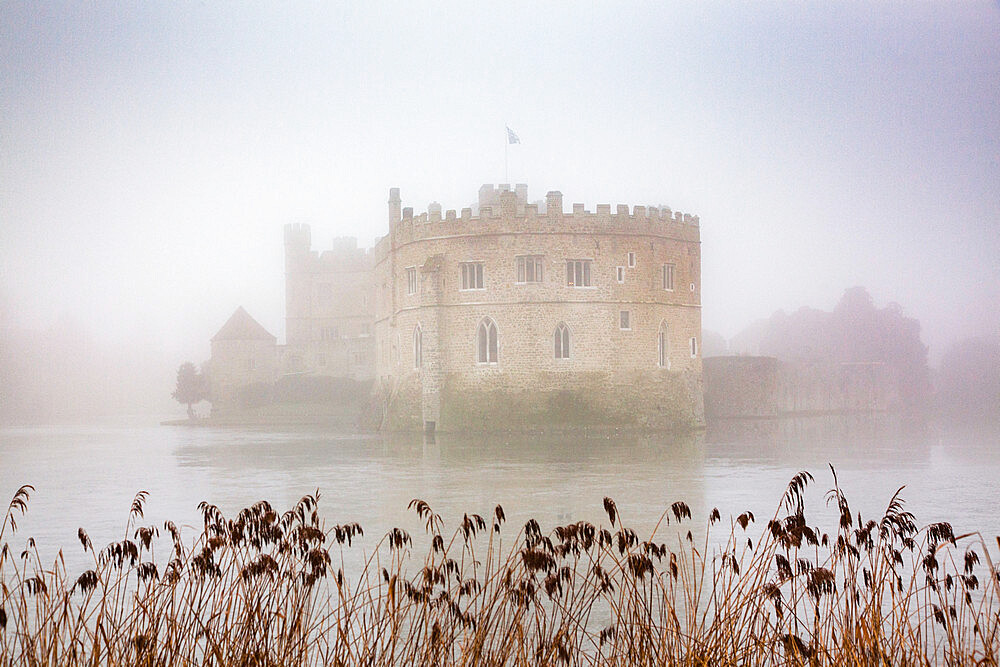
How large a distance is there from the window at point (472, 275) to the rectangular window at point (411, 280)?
2548mm

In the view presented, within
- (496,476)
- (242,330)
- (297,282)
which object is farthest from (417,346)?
(297,282)

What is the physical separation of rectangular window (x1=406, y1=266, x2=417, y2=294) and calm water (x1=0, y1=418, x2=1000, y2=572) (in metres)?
6.66

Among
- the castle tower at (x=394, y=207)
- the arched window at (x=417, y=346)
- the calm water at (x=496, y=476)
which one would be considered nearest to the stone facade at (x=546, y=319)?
the arched window at (x=417, y=346)

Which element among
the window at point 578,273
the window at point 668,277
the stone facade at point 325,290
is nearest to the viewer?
the window at point 578,273

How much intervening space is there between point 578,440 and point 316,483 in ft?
47.6

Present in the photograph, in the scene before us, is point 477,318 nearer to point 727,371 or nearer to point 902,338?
point 727,371

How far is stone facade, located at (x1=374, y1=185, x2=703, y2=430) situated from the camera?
37.2 meters

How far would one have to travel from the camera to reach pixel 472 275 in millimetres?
38250

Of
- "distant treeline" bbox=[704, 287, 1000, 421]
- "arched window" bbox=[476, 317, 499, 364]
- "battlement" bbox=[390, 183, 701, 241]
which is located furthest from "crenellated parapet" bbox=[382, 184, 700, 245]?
"distant treeline" bbox=[704, 287, 1000, 421]

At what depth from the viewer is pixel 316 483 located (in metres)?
20.0

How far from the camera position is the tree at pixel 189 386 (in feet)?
216

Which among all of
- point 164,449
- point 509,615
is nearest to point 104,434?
point 164,449

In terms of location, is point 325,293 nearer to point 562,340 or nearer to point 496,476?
point 562,340

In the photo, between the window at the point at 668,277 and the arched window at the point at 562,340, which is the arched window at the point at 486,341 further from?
the window at the point at 668,277
